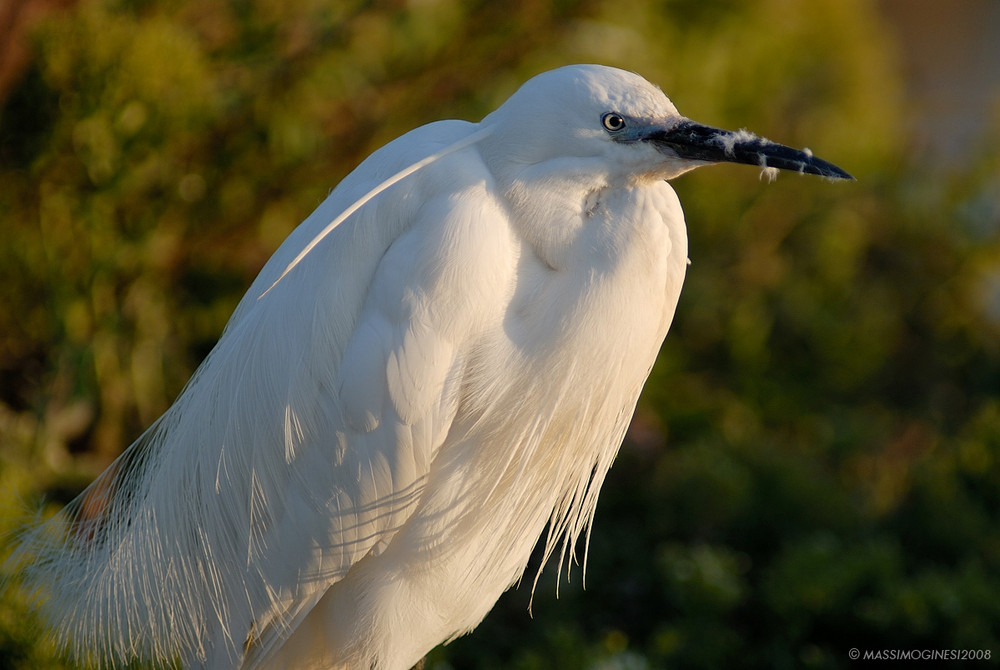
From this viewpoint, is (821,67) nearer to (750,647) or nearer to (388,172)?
(750,647)

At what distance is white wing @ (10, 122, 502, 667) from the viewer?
131cm

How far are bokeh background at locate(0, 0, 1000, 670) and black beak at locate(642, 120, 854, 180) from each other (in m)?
1.23

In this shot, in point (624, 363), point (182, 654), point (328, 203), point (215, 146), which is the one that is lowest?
point (182, 654)

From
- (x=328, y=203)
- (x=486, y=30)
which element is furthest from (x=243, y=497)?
(x=486, y=30)

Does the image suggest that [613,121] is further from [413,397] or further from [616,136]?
[413,397]

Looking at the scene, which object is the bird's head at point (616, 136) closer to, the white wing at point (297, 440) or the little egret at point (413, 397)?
the little egret at point (413, 397)

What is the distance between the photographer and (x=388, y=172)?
140cm

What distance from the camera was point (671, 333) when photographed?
394 cm

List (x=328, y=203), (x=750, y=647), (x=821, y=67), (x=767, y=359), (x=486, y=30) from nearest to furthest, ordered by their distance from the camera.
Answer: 1. (x=328, y=203)
2. (x=750, y=647)
3. (x=486, y=30)
4. (x=767, y=359)
5. (x=821, y=67)

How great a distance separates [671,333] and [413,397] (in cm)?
276

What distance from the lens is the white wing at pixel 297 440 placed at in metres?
1.31

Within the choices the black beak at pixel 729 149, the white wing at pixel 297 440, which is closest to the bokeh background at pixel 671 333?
the white wing at pixel 297 440

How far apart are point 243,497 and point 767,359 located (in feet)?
9.07

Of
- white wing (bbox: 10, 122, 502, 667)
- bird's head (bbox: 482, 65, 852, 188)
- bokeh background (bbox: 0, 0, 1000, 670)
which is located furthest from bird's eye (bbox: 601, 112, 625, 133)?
A: bokeh background (bbox: 0, 0, 1000, 670)
